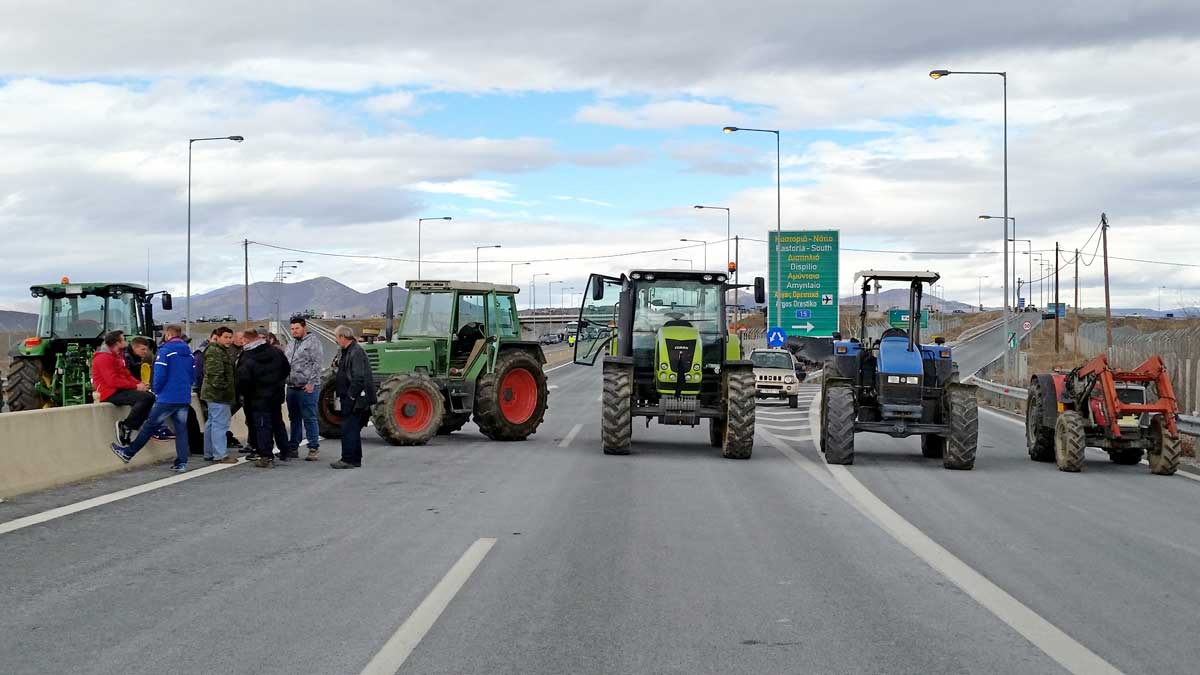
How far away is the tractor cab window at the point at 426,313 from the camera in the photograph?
20297 millimetres

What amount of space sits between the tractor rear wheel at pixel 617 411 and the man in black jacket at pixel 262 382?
4.76 m

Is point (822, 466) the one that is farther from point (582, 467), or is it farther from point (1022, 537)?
point (1022, 537)

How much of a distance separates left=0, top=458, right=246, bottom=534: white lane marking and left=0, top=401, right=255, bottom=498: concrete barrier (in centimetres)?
90

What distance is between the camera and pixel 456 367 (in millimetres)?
20172

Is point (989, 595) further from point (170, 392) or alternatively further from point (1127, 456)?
point (1127, 456)

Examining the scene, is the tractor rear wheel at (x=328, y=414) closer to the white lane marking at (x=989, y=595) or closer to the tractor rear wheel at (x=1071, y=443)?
Result: the white lane marking at (x=989, y=595)

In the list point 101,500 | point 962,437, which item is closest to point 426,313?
point 101,500

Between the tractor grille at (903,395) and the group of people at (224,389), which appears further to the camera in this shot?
the tractor grille at (903,395)

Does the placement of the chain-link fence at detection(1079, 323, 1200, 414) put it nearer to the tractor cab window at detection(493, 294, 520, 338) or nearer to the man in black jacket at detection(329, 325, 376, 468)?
the tractor cab window at detection(493, 294, 520, 338)

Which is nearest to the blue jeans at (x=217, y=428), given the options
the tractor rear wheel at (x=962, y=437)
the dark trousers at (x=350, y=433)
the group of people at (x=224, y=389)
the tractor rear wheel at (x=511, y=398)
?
the group of people at (x=224, y=389)

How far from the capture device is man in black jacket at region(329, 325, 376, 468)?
1484 cm

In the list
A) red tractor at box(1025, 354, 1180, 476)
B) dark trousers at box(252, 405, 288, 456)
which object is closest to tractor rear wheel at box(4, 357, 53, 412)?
dark trousers at box(252, 405, 288, 456)

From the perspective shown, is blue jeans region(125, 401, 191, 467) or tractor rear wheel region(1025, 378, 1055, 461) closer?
blue jeans region(125, 401, 191, 467)

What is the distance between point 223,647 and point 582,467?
9.56 meters
